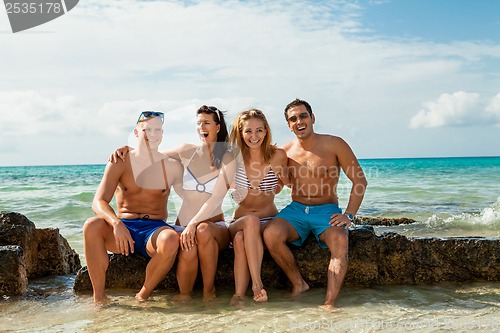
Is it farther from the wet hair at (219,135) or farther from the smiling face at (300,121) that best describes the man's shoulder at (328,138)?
the wet hair at (219,135)

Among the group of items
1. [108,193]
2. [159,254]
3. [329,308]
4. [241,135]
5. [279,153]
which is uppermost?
[241,135]

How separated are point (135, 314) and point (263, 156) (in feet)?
6.73

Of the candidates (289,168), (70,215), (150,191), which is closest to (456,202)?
(70,215)

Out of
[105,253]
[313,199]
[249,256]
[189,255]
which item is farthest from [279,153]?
[105,253]

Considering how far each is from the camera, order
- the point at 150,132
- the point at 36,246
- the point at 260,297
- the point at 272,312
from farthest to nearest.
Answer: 1. the point at 36,246
2. the point at 150,132
3. the point at 260,297
4. the point at 272,312

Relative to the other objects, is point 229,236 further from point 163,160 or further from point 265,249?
point 163,160

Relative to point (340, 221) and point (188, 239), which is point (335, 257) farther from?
point (188, 239)

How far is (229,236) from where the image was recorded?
5367 mm

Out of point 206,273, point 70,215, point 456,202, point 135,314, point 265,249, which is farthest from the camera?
point 456,202

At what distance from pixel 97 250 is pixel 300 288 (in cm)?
207

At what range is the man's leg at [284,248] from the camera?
5.19m

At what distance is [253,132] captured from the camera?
5.40m

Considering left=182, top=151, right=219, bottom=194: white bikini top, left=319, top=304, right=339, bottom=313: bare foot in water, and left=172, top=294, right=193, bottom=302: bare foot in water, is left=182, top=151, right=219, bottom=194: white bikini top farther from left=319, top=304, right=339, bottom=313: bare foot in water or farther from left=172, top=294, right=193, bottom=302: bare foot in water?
left=319, top=304, right=339, bottom=313: bare foot in water

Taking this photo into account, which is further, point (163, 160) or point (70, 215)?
point (70, 215)
